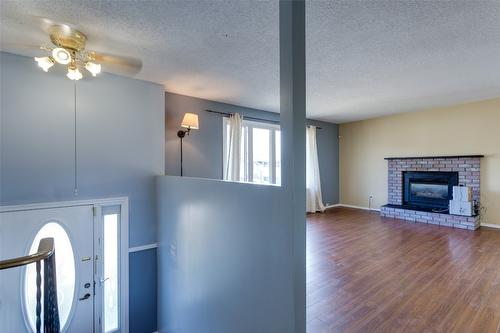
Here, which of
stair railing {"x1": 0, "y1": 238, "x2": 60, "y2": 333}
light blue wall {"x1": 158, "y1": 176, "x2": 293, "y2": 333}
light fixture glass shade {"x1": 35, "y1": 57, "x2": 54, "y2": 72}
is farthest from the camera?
light fixture glass shade {"x1": 35, "y1": 57, "x2": 54, "y2": 72}

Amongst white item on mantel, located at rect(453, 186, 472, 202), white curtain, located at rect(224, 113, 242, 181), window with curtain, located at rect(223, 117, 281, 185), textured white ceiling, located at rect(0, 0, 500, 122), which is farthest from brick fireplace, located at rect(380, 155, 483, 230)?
white curtain, located at rect(224, 113, 242, 181)

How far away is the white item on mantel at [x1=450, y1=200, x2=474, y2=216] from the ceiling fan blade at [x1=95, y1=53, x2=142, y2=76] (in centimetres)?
655

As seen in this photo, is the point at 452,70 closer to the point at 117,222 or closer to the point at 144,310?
the point at 117,222

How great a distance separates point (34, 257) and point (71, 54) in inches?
73.6

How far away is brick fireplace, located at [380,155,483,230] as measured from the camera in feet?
17.2

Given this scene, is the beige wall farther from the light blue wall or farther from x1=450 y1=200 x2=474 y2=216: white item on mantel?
the light blue wall

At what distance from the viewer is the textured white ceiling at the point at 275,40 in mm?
1909

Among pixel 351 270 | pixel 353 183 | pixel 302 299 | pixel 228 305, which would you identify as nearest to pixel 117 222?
pixel 228 305

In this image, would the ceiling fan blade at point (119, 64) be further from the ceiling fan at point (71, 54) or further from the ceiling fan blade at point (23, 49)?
the ceiling fan blade at point (23, 49)

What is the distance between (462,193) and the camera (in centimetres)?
515

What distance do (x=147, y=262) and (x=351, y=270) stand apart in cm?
286

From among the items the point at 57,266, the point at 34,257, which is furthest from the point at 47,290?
the point at 57,266

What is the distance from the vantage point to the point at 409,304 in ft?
8.08

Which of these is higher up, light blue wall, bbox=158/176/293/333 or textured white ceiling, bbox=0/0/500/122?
textured white ceiling, bbox=0/0/500/122
